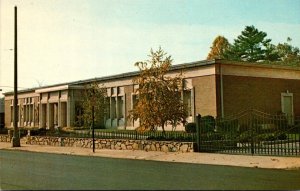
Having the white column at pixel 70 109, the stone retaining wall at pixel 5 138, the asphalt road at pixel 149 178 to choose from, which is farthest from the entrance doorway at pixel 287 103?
the stone retaining wall at pixel 5 138

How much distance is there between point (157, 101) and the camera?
24.1 metres

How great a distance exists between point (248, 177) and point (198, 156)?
6.53 m

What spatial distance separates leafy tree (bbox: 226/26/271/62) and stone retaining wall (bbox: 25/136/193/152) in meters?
43.6

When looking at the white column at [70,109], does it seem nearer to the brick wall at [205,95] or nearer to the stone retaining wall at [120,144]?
the stone retaining wall at [120,144]

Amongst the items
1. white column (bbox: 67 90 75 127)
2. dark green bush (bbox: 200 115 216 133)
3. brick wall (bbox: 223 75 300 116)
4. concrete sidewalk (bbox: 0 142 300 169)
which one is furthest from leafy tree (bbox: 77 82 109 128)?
dark green bush (bbox: 200 115 216 133)

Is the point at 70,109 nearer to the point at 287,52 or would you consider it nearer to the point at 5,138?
the point at 5,138

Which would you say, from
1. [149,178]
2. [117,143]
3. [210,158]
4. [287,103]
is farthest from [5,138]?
[149,178]

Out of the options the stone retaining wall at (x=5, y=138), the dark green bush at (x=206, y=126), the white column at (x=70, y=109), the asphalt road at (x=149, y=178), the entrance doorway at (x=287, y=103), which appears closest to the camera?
the asphalt road at (x=149, y=178)

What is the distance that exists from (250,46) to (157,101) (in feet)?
158

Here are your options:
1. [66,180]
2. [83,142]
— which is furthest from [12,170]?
[83,142]

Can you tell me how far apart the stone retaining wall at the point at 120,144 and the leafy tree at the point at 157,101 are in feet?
4.48

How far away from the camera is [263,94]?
3566 centimetres

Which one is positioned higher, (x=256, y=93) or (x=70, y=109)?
(x=256, y=93)

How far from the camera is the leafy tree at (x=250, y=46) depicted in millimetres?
68500
